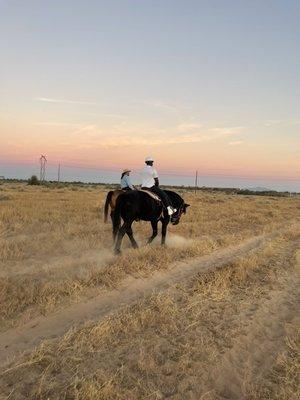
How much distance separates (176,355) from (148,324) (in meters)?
0.97

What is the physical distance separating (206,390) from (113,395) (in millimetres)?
1041

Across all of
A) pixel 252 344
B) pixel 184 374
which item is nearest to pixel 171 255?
pixel 252 344

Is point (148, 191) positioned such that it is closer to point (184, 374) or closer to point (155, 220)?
point (155, 220)

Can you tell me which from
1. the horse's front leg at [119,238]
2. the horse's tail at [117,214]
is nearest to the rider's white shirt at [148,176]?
the horse's tail at [117,214]

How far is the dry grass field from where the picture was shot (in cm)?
496

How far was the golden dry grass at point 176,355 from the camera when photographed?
4.83 metres

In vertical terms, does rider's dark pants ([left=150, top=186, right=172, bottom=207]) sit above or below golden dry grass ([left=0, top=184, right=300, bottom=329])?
above

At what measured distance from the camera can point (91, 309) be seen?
287 inches

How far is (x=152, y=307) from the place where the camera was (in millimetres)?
7324

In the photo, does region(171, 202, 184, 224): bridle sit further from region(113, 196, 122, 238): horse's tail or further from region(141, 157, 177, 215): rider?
region(113, 196, 122, 238): horse's tail

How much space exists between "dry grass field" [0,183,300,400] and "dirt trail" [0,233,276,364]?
19 mm

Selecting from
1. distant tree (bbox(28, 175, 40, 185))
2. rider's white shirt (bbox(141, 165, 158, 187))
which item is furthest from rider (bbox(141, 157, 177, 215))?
distant tree (bbox(28, 175, 40, 185))

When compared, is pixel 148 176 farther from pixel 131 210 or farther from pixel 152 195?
pixel 131 210

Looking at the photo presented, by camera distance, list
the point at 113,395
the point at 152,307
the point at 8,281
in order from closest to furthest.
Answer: the point at 113,395 → the point at 152,307 → the point at 8,281
